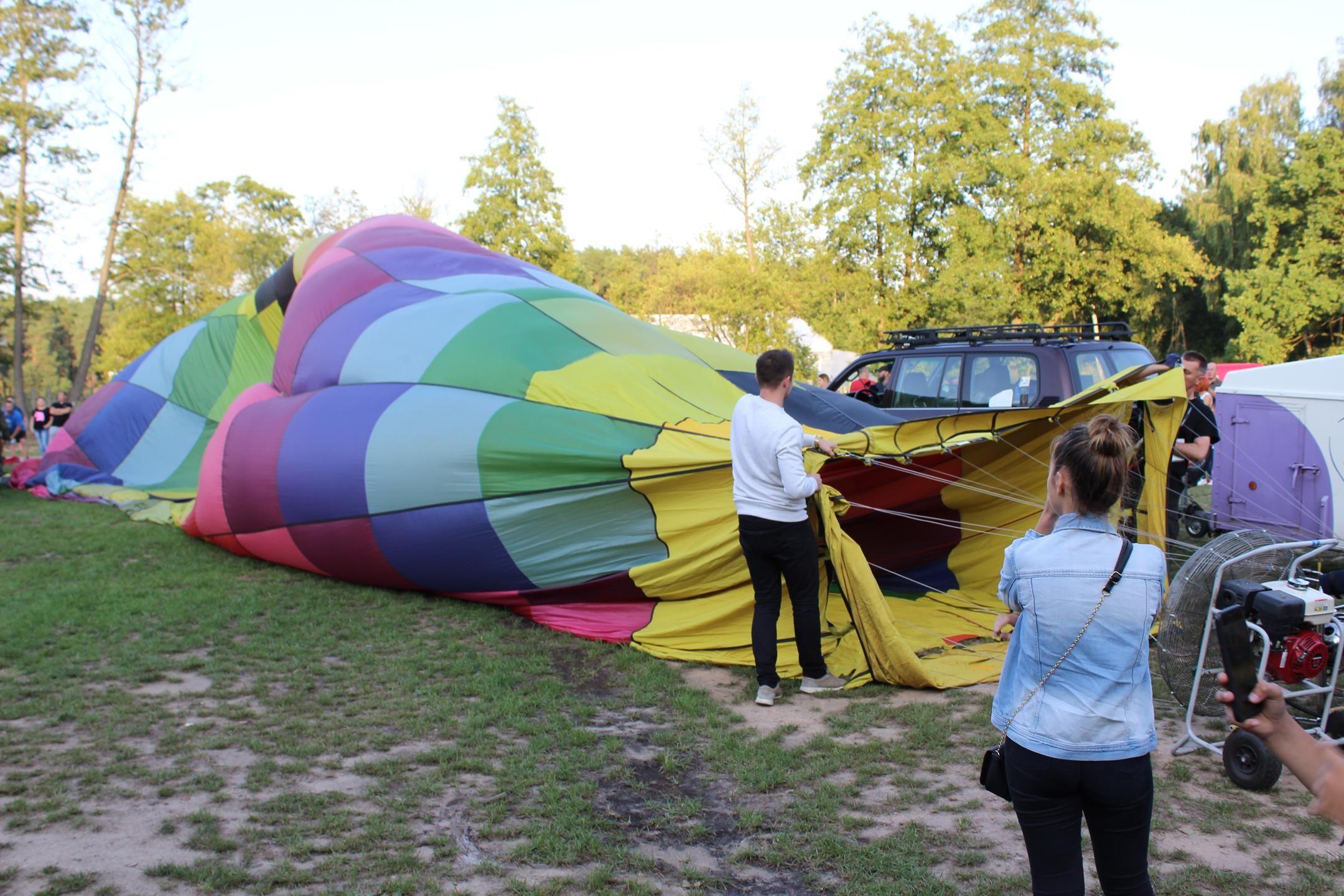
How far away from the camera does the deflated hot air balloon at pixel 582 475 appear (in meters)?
5.73

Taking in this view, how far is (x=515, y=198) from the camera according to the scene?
25422 mm

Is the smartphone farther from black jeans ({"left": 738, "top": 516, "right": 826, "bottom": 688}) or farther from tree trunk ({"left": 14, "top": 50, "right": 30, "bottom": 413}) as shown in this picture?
tree trunk ({"left": 14, "top": 50, "right": 30, "bottom": 413})

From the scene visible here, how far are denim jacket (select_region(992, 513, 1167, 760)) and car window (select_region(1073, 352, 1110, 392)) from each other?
611cm

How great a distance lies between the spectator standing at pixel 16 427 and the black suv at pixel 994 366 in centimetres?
1281

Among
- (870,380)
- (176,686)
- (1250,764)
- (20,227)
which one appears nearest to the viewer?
(1250,764)

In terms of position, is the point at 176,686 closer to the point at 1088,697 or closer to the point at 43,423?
the point at 1088,697

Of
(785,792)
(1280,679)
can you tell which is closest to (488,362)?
(785,792)

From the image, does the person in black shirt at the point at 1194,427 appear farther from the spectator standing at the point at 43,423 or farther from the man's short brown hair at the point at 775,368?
the spectator standing at the point at 43,423

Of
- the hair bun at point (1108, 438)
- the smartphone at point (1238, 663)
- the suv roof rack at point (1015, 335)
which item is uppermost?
the suv roof rack at point (1015, 335)

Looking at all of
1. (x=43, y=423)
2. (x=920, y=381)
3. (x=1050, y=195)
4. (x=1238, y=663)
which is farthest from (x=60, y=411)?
(x=1050, y=195)

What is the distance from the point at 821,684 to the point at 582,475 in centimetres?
203

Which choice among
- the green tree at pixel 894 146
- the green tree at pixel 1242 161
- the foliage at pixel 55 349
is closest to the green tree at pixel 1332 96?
the green tree at pixel 1242 161

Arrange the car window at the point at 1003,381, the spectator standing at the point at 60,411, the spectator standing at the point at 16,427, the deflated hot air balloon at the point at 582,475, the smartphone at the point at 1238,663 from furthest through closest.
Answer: the spectator standing at the point at 60,411 → the spectator standing at the point at 16,427 → the car window at the point at 1003,381 → the deflated hot air balloon at the point at 582,475 → the smartphone at the point at 1238,663

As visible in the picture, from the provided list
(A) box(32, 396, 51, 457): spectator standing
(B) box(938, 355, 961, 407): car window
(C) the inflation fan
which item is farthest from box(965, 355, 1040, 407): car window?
(A) box(32, 396, 51, 457): spectator standing
